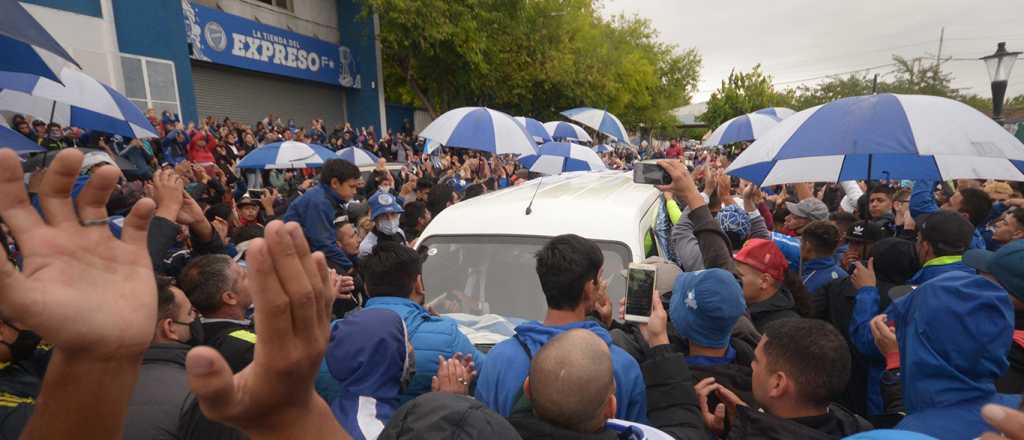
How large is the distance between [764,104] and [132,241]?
4084cm

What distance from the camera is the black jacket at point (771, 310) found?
2.79 m

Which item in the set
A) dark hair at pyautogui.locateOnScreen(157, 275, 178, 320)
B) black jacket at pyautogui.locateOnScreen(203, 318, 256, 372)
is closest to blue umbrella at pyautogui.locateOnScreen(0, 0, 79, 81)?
dark hair at pyautogui.locateOnScreen(157, 275, 178, 320)

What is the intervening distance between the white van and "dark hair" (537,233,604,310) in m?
0.67

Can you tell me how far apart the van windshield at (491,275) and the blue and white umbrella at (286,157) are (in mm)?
4568

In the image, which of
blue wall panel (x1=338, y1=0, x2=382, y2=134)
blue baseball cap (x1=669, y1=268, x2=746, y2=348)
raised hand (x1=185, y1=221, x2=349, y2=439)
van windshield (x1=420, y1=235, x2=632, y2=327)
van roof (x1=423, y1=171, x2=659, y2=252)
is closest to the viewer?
raised hand (x1=185, y1=221, x2=349, y2=439)

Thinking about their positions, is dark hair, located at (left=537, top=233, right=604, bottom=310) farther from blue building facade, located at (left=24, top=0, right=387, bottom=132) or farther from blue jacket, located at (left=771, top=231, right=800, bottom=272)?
blue building facade, located at (left=24, top=0, right=387, bottom=132)

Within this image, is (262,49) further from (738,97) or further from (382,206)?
(738,97)

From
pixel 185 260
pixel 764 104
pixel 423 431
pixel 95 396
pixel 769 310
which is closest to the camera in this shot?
pixel 95 396

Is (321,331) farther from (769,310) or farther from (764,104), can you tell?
(764,104)

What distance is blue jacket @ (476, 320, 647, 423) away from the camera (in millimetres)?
1854

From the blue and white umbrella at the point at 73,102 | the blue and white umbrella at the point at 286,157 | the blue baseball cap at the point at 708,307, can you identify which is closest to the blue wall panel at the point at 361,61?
the blue and white umbrella at the point at 286,157

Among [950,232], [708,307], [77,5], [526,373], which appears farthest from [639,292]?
[77,5]

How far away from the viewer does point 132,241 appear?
3.63 ft

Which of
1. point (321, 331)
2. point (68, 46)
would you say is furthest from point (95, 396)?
point (68, 46)
